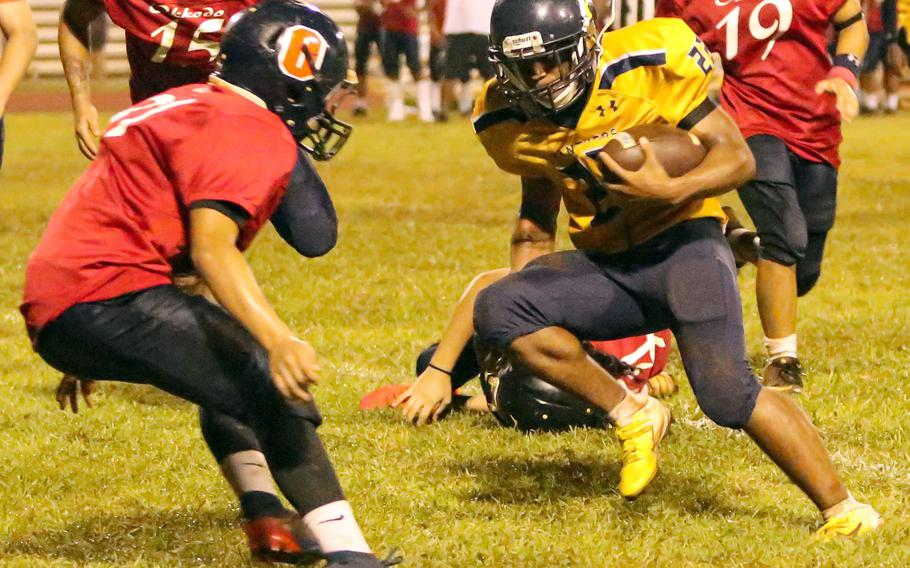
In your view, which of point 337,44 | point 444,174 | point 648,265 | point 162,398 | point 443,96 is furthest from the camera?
point 443,96

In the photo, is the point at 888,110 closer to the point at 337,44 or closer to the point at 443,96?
the point at 443,96

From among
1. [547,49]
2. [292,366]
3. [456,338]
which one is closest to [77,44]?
[456,338]

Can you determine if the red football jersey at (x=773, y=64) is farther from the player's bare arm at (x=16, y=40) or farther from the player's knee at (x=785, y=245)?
the player's bare arm at (x=16, y=40)

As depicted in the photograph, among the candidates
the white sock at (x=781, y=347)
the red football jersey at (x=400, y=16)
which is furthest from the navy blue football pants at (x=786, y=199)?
the red football jersey at (x=400, y=16)

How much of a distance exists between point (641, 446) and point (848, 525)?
59cm

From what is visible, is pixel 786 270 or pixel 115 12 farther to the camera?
pixel 786 270

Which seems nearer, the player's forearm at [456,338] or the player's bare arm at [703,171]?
the player's bare arm at [703,171]

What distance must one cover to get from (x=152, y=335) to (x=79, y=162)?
11.3 metres

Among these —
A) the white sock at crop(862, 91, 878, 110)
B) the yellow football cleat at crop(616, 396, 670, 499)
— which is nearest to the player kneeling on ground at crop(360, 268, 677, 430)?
the yellow football cleat at crop(616, 396, 670, 499)

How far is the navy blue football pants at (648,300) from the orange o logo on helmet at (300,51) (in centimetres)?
97

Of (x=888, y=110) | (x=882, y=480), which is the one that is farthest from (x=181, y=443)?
(x=888, y=110)

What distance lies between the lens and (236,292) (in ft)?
10.8

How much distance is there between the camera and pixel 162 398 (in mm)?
5906

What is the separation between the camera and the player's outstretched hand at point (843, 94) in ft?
17.8
